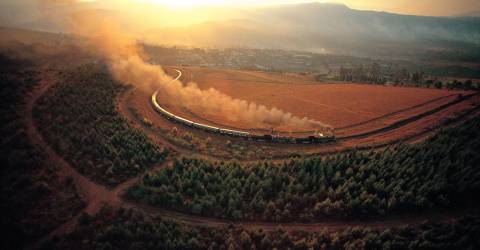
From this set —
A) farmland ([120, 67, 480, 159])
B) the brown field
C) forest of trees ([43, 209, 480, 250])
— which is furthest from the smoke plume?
forest of trees ([43, 209, 480, 250])

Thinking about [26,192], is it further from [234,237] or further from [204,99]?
[204,99]

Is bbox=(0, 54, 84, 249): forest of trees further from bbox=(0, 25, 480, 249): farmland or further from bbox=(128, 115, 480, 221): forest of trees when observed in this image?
bbox=(128, 115, 480, 221): forest of trees

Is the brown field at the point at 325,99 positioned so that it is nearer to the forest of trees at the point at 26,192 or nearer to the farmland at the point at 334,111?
the farmland at the point at 334,111

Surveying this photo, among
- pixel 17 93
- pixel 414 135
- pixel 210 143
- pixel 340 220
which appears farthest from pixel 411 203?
pixel 17 93

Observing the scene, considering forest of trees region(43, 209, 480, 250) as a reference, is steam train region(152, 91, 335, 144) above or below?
above

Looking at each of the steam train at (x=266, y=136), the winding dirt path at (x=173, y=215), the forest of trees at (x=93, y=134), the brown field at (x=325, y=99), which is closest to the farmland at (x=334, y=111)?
the brown field at (x=325, y=99)

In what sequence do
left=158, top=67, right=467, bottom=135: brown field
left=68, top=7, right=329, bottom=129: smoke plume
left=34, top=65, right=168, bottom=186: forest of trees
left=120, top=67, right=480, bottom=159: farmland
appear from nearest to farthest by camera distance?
Answer: left=34, top=65, right=168, bottom=186: forest of trees → left=120, top=67, right=480, bottom=159: farmland → left=68, top=7, right=329, bottom=129: smoke plume → left=158, top=67, right=467, bottom=135: brown field
